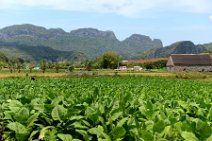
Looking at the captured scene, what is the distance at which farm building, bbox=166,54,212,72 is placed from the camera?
443ft

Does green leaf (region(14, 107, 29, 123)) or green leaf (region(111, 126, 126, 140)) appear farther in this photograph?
green leaf (region(14, 107, 29, 123))

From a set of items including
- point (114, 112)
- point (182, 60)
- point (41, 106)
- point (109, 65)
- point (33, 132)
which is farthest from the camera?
point (109, 65)

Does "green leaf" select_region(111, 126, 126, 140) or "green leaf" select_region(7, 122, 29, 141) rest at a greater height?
"green leaf" select_region(111, 126, 126, 140)

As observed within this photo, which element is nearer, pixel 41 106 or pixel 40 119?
pixel 40 119

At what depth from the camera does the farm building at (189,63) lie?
135m

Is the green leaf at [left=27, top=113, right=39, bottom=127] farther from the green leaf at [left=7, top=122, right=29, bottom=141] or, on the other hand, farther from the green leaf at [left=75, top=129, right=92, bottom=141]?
the green leaf at [left=75, top=129, right=92, bottom=141]

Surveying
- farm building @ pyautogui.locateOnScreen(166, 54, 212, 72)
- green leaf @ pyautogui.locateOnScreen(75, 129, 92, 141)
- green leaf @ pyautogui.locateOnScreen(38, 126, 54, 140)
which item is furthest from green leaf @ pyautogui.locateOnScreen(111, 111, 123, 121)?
farm building @ pyautogui.locateOnScreen(166, 54, 212, 72)

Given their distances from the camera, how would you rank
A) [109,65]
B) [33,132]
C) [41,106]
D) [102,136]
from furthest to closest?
[109,65], [41,106], [33,132], [102,136]

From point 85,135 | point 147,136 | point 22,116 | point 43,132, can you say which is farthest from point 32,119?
point 147,136

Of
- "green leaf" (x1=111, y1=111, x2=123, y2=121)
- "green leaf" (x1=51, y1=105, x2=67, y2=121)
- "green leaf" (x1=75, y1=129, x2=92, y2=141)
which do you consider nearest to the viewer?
"green leaf" (x1=75, y1=129, x2=92, y2=141)

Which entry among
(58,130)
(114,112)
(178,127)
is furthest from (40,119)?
(178,127)

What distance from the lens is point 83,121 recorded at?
14.7 ft

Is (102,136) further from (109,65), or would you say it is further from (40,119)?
(109,65)

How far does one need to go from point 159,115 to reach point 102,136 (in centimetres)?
93
